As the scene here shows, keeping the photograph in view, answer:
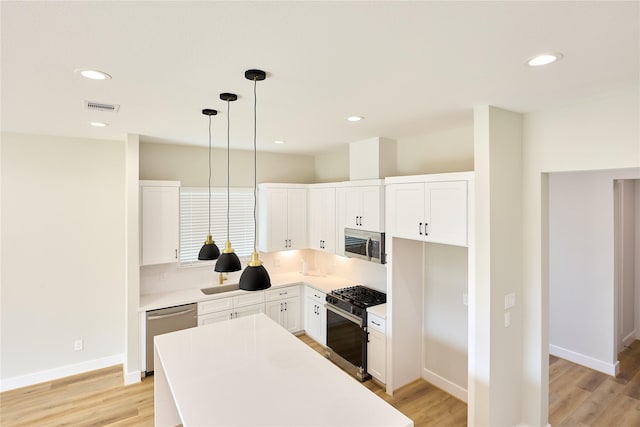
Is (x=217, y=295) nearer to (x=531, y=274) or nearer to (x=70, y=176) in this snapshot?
(x=70, y=176)

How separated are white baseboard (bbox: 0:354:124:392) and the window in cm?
150

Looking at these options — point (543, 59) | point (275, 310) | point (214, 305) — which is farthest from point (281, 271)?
point (543, 59)

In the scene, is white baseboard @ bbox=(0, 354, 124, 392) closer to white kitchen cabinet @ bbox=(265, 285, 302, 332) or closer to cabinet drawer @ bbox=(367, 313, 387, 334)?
white kitchen cabinet @ bbox=(265, 285, 302, 332)

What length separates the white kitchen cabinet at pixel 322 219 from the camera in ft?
15.3

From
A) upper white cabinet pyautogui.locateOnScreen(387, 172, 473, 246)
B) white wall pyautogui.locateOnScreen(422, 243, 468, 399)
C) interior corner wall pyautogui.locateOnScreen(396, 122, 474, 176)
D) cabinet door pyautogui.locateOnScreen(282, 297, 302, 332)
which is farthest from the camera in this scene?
cabinet door pyautogui.locateOnScreen(282, 297, 302, 332)

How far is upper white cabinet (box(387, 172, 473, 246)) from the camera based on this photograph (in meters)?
2.87

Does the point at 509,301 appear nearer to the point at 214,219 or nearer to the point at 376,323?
the point at 376,323

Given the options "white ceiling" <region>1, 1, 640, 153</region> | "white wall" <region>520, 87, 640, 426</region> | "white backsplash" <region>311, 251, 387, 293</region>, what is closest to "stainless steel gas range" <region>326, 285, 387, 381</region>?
"white backsplash" <region>311, 251, 387, 293</region>

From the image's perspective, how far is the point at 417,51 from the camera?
1681 millimetres

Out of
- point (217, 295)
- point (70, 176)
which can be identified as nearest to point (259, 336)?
point (217, 295)

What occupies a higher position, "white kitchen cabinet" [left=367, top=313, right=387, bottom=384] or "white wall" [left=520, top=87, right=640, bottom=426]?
"white wall" [left=520, top=87, right=640, bottom=426]

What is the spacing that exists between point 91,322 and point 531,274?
4955mm

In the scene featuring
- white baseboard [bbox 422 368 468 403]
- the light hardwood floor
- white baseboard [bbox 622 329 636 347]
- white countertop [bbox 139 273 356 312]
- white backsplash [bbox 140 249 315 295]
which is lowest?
the light hardwood floor

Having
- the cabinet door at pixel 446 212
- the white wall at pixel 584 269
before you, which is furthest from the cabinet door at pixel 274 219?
the white wall at pixel 584 269
